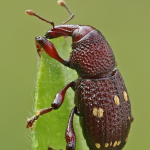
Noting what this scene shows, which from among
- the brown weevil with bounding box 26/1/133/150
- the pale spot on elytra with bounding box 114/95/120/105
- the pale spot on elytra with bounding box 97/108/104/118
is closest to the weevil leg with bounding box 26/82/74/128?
the brown weevil with bounding box 26/1/133/150

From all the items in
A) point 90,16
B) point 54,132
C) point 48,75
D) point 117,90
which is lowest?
point 54,132

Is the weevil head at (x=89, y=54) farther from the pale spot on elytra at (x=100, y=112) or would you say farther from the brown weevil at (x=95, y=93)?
the pale spot on elytra at (x=100, y=112)

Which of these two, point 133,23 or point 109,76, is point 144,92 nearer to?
point 133,23

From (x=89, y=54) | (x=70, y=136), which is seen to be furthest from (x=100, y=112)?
(x=89, y=54)

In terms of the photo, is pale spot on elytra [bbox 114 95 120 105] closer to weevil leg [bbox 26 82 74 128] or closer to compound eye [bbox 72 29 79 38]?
weevil leg [bbox 26 82 74 128]

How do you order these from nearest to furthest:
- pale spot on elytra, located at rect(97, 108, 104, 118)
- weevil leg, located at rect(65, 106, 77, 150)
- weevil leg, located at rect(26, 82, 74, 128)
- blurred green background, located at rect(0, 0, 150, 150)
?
weevil leg, located at rect(26, 82, 74, 128) → weevil leg, located at rect(65, 106, 77, 150) → pale spot on elytra, located at rect(97, 108, 104, 118) → blurred green background, located at rect(0, 0, 150, 150)

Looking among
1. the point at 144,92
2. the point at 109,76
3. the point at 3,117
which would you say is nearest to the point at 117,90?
the point at 109,76
